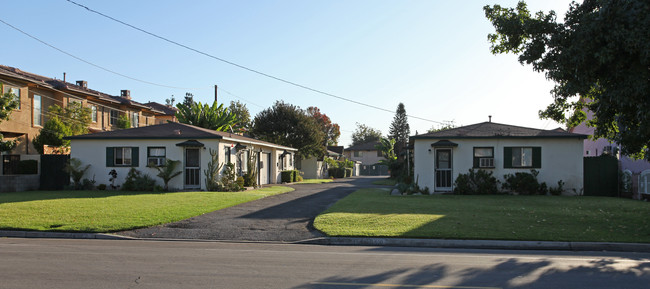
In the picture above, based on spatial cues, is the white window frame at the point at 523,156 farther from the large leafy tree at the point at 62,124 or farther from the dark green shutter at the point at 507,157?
the large leafy tree at the point at 62,124

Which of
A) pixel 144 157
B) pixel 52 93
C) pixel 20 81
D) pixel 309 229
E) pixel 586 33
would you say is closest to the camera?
pixel 586 33

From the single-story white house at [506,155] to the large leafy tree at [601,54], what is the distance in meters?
9.27

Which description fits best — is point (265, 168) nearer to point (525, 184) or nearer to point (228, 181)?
point (228, 181)

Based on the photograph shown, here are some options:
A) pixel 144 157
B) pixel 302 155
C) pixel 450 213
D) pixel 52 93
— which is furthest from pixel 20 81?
pixel 450 213

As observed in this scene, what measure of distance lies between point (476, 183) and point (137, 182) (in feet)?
55.3

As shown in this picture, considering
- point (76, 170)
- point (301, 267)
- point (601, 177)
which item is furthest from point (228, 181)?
point (601, 177)

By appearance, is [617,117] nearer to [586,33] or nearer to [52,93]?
[586,33]

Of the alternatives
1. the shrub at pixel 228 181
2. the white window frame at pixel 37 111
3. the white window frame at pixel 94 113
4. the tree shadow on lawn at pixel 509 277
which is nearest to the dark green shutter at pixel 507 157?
the shrub at pixel 228 181

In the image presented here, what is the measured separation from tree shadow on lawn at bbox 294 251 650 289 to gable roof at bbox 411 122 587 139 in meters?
15.2

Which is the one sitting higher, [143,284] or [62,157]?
[62,157]

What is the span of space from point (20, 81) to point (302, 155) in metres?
24.0

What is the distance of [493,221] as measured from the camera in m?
12.6

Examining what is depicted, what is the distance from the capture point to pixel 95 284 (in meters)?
6.29

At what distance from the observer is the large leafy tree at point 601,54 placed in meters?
9.88
